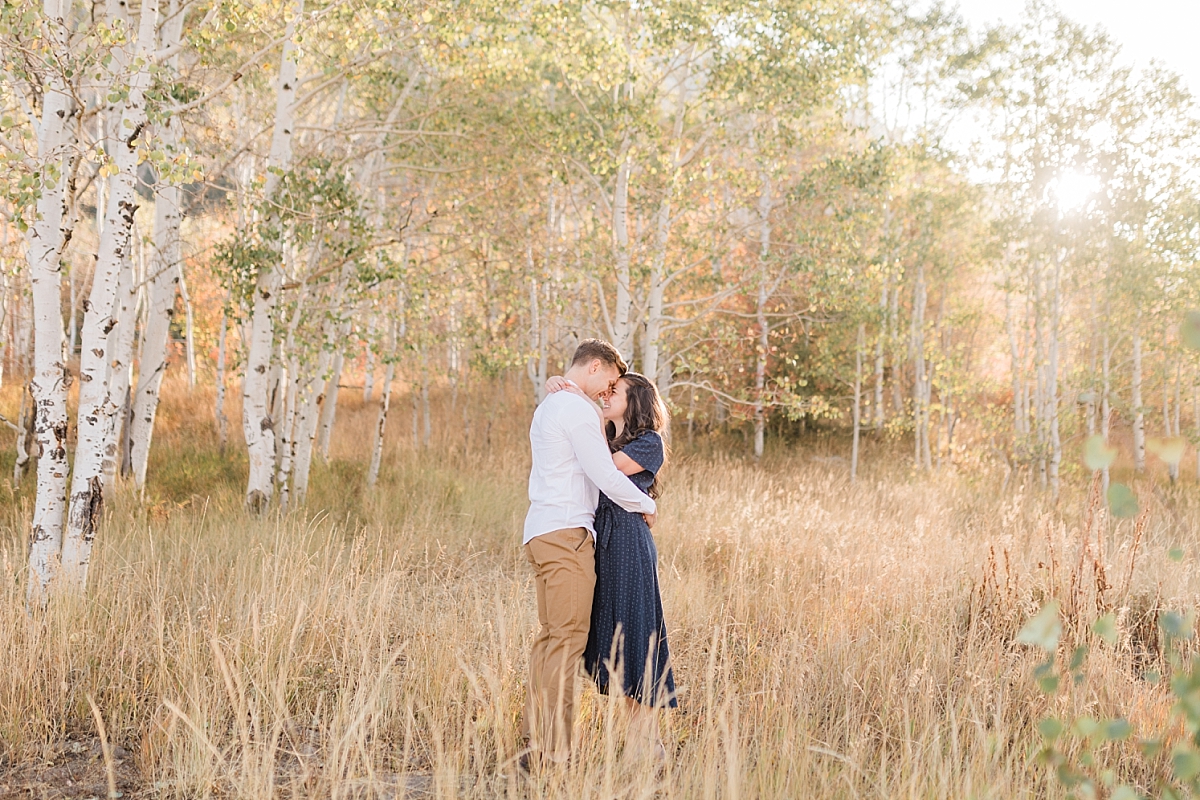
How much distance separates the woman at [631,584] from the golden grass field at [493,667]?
202 mm

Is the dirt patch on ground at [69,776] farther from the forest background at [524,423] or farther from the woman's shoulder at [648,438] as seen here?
the woman's shoulder at [648,438]

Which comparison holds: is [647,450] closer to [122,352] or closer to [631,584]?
[631,584]

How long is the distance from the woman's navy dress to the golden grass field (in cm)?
19

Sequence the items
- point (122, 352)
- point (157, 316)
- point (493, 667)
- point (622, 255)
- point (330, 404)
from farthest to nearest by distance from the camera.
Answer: point (330, 404)
point (622, 255)
point (157, 316)
point (122, 352)
point (493, 667)

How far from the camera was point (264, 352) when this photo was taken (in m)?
7.30

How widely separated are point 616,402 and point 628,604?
0.89 metres

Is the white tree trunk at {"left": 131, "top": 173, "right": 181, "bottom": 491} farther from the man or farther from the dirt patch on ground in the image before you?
the man

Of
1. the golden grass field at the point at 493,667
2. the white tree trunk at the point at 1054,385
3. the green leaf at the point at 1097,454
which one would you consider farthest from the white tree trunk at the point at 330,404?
the green leaf at the point at 1097,454

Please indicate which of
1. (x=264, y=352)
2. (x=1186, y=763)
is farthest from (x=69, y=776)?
(x=264, y=352)

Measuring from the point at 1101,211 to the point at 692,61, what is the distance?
713 centimetres

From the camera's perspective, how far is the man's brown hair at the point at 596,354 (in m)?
3.62

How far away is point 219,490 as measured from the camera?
803 cm

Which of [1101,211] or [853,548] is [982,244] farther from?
[853,548]

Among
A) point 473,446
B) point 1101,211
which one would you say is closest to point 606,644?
point 473,446
